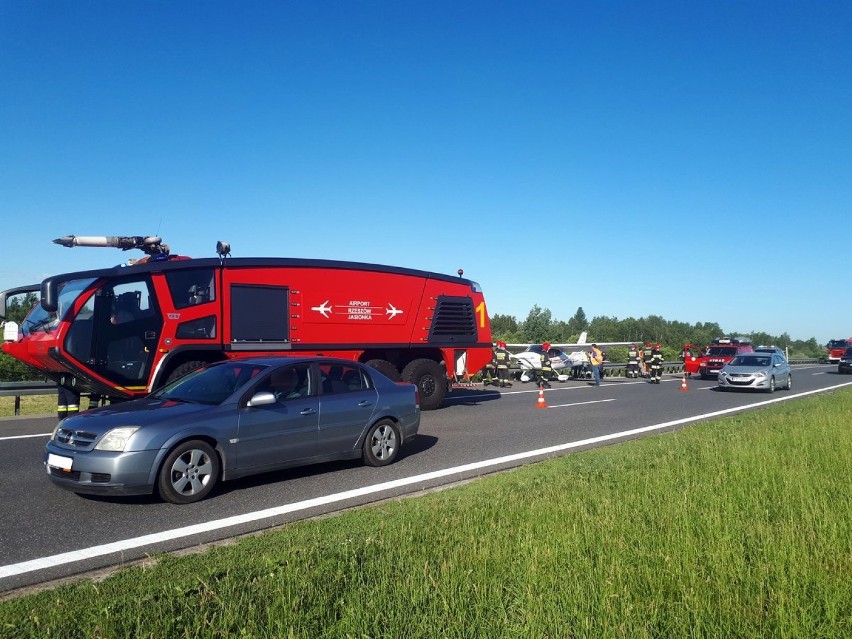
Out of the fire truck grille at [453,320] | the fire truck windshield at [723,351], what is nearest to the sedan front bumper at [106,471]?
the fire truck grille at [453,320]

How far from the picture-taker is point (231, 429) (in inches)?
281

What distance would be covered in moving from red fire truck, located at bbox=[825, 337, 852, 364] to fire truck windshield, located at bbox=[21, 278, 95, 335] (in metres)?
63.8

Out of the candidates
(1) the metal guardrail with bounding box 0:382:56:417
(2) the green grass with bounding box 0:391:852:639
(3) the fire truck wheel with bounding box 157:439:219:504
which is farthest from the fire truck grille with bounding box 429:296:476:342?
(2) the green grass with bounding box 0:391:852:639

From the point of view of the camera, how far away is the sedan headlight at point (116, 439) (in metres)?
6.41

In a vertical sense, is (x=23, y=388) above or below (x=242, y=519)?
above

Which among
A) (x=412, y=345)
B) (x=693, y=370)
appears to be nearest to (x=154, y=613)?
(x=412, y=345)

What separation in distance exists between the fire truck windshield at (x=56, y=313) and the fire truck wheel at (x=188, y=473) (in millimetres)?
5474

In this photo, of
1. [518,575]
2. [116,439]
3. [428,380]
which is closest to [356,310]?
[428,380]

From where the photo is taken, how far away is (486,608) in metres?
3.69

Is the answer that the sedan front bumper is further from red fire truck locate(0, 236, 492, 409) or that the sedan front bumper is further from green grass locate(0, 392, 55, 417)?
green grass locate(0, 392, 55, 417)

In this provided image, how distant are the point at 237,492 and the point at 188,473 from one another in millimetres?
699

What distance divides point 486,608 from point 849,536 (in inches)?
117

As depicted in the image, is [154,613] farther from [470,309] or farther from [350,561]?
[470,309]

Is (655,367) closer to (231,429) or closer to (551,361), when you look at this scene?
(551,361)
